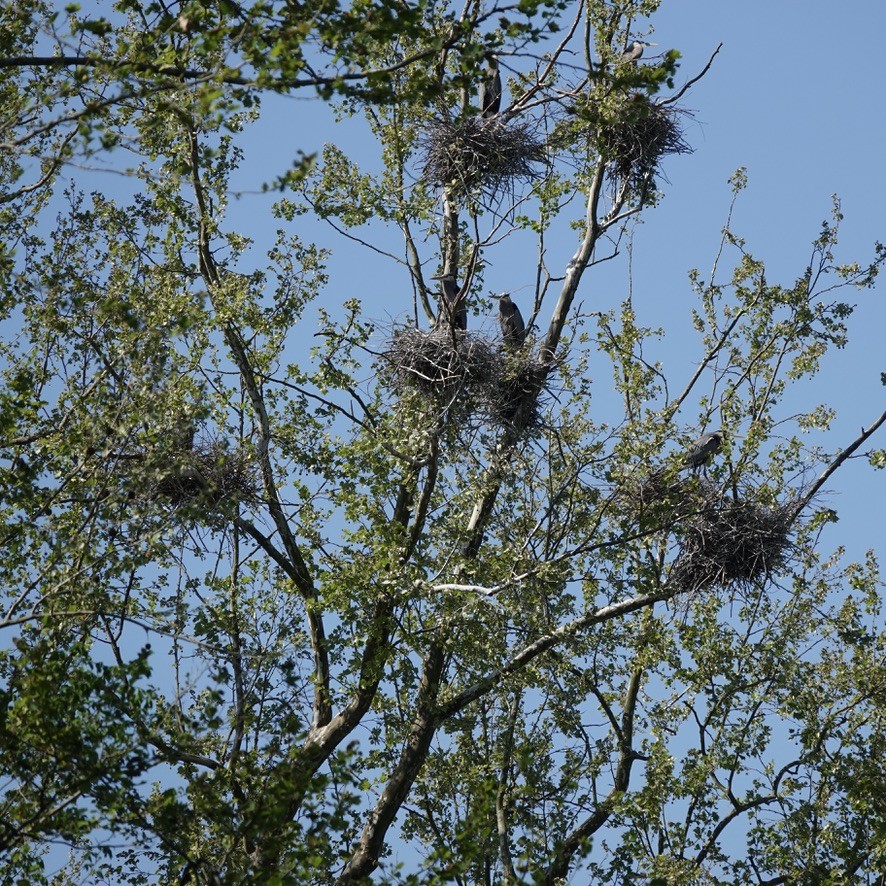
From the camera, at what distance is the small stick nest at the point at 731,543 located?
1527cm

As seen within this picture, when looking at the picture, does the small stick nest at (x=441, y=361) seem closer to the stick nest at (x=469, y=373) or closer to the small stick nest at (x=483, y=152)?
the stick nest at (x=469, y=373)

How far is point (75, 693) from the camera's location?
391 inches

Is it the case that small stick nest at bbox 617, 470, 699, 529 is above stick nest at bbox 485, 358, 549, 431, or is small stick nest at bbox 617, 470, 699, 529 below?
below

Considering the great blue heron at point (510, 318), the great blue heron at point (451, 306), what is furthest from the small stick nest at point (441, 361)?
the great blue heron at point (510, 318)

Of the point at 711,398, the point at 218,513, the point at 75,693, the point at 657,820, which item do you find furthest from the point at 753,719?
the point at 75,693

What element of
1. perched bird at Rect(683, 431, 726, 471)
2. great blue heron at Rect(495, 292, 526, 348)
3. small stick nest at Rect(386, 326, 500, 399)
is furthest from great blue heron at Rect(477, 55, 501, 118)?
perched bird at Rect(683, 431, 726, 471)

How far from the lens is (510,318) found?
16.0 m

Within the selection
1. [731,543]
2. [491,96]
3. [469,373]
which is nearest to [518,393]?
[469,373]

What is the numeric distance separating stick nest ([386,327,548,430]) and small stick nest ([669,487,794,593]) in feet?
5.87

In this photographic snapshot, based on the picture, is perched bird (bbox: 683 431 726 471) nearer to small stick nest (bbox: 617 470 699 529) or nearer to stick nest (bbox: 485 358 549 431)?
small stick nest (bbox: 617 470 699 529)

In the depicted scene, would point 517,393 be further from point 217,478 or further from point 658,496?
point 217,478

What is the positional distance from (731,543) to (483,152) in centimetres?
430

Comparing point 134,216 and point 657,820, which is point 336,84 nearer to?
point 134,216

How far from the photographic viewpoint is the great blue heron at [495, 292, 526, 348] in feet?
51.4
